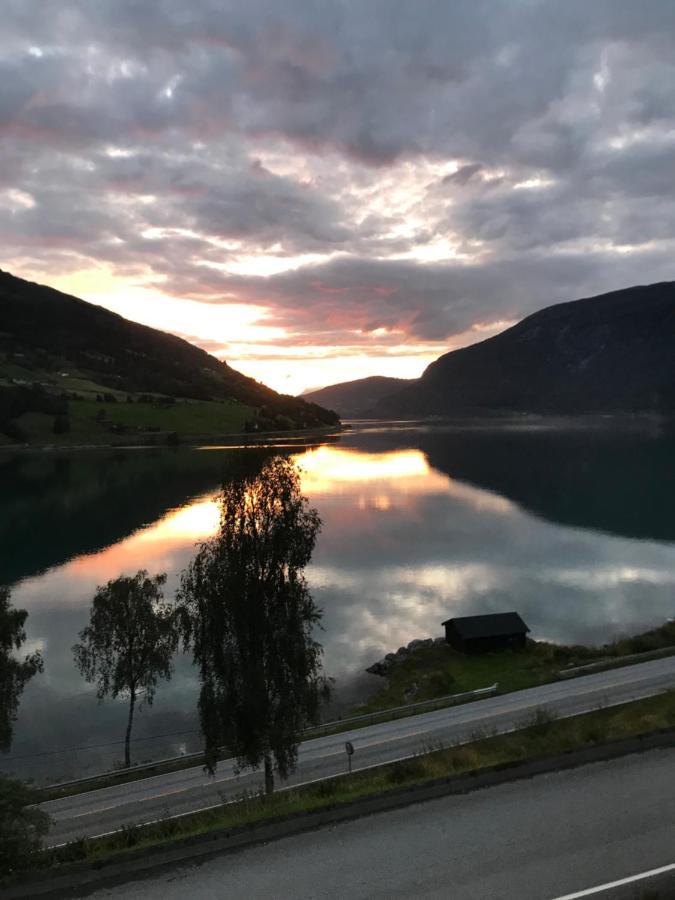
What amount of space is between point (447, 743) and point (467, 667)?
16.5 meters

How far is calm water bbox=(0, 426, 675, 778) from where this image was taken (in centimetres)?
4219

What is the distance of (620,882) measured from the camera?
12031mm

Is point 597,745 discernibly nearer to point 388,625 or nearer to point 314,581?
point 388,625

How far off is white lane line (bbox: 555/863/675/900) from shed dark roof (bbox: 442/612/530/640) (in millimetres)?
34945

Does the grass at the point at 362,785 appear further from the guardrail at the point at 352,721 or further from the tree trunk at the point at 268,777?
the guardrail at the point at 352,721

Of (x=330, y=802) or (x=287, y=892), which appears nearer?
(x=287, y=892)

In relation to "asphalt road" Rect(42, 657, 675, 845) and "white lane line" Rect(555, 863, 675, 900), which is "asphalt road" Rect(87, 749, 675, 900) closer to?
"white lane line" Rect(555, 863, 675, 900)

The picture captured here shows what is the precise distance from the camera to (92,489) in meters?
150

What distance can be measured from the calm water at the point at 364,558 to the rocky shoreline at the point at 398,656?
201cm

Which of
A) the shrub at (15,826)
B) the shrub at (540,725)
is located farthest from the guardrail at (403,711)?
the shrub at (15,826)

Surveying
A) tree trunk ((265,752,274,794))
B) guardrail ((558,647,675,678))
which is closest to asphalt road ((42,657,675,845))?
guardrail ((558,647,675,678))

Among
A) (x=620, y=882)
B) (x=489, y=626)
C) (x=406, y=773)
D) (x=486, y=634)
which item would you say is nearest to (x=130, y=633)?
(x=406, y=773)

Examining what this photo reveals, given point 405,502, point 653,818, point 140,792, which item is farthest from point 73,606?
point 405,502

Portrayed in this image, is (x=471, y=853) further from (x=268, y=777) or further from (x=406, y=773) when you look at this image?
(x=268, y=777)
